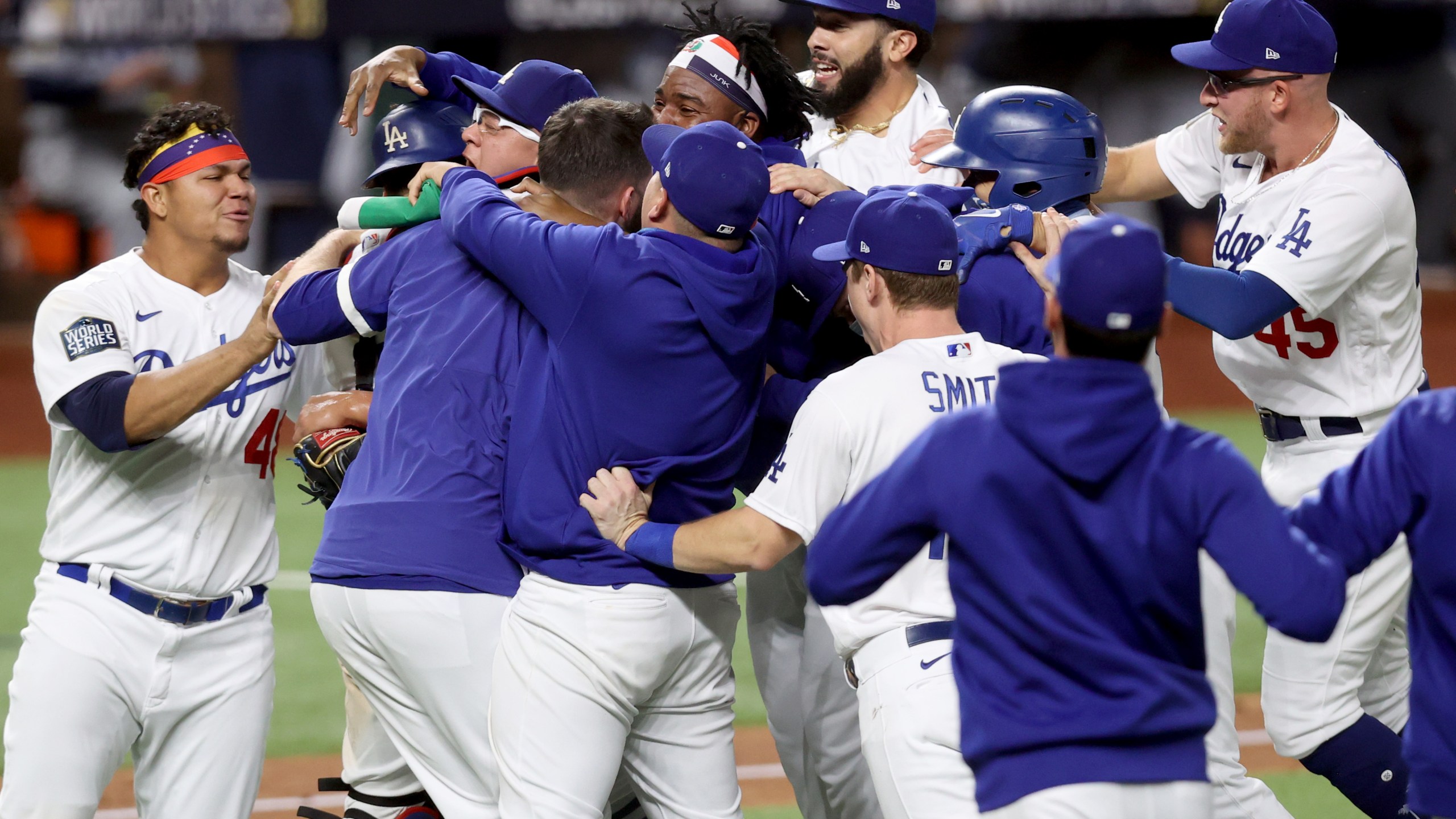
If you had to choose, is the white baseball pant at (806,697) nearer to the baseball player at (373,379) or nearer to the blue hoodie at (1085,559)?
the baseball player at (373,379)

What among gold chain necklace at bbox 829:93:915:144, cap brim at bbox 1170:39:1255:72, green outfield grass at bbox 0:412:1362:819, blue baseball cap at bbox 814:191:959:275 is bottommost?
green outfield grass at bbox 0:412:1362:819

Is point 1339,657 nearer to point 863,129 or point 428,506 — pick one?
point 863,129

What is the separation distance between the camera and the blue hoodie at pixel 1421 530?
105 inches

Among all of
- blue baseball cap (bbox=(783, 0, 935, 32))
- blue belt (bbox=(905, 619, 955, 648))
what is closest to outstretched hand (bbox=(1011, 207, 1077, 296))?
blue belt (bbox=(905, 619, 955, 648))

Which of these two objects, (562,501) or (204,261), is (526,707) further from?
(204,261)

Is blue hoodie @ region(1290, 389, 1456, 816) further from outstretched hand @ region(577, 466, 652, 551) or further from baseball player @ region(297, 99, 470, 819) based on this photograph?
baseball player @ region(297, 99, 470, 819)

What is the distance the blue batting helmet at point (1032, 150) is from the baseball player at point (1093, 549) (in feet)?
4.92

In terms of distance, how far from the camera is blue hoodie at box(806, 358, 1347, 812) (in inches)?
101

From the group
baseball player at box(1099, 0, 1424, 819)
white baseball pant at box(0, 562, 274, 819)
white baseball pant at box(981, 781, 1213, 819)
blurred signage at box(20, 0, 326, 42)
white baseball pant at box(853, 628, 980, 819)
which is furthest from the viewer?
blurred signage at box(20, 0, 326, 42)

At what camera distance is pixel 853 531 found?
273 cm

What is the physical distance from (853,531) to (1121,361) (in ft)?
1.82

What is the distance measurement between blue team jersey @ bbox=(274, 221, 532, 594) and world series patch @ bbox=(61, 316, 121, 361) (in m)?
Answer: 0.57

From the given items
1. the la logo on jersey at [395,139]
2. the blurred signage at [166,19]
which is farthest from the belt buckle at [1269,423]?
the blurred signage at [166,19]

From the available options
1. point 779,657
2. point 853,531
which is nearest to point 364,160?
point 779,657
